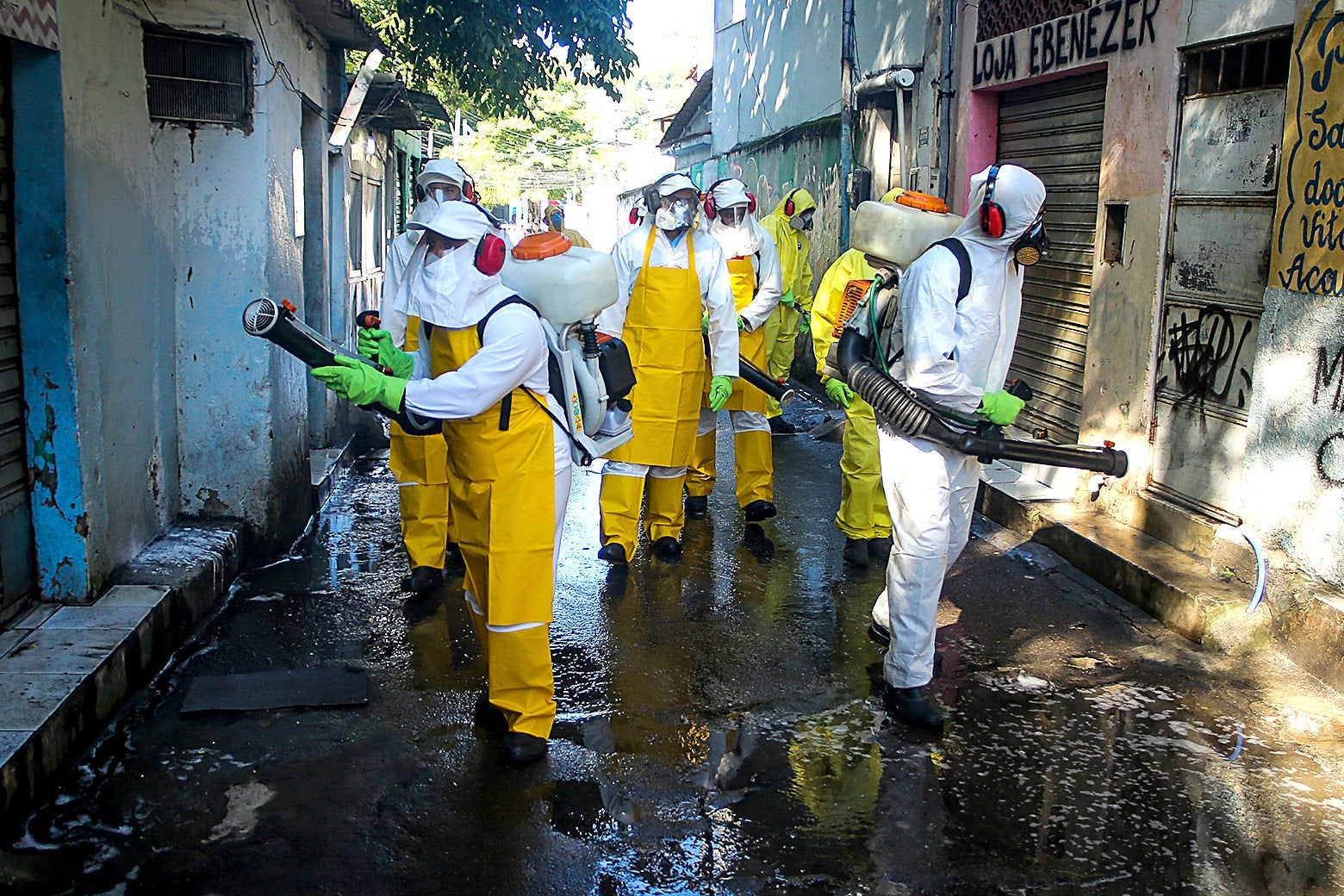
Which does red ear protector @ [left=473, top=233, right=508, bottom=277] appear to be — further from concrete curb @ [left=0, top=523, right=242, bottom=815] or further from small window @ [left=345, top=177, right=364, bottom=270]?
small window @ [left=345, top=177, right=364, bottom=270]

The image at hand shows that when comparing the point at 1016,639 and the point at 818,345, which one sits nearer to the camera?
the point at 1016,639

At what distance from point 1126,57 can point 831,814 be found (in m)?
5.12

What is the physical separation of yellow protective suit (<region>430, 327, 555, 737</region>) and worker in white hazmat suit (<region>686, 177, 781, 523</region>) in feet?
9.00

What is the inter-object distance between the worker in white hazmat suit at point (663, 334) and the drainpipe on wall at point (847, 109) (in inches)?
243

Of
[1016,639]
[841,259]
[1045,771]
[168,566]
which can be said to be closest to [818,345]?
[841,259]

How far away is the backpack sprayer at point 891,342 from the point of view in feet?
14.1

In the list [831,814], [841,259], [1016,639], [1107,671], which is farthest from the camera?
[841,259]

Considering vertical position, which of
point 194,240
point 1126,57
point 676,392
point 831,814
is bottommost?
point 831,814

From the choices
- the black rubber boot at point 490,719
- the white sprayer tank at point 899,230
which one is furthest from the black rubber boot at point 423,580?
the white sprayer tank at point 899,230

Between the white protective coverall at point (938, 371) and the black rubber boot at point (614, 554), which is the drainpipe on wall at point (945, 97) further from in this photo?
the white protective coverall at point (938, 371)

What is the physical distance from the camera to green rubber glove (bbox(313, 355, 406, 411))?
138 inches

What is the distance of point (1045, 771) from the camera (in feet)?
12.8

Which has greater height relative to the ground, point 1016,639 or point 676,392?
point 676,392

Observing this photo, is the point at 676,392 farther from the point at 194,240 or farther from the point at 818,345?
the point at 194,240
